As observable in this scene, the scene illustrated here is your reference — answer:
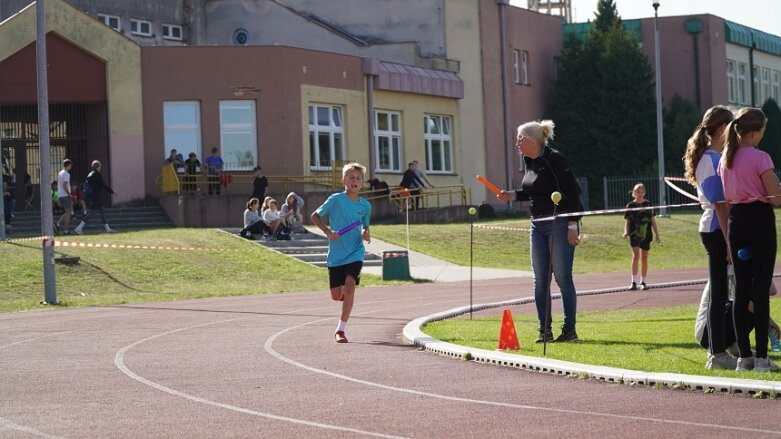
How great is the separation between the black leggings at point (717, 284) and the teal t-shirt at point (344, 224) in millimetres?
4885

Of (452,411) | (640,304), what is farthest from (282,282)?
(452,411)

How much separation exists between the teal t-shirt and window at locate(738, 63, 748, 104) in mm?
59297

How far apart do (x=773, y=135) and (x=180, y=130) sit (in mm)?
35792

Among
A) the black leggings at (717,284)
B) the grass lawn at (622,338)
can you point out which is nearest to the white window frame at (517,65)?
the grass lawn at (622,338)

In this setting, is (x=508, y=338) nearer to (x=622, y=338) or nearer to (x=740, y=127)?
(x=622, y=338)

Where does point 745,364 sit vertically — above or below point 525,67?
below

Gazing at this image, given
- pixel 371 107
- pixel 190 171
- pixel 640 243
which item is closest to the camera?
pixel 640 243

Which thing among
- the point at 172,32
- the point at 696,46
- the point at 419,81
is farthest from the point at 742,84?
the point at 172,32

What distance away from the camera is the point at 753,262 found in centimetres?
1124

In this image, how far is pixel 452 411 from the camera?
1004cm

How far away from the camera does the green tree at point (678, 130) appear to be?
63.6 metres

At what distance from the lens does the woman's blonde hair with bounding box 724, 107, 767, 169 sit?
11117mm

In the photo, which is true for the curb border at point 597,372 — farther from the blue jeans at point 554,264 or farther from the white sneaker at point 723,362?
the blue jeans at point 554,264

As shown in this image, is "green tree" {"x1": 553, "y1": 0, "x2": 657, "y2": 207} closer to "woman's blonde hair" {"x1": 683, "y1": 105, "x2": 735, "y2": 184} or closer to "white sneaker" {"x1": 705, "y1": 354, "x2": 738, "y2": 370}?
"woman's blonde hair" {"x1": 683, "y1": 105, "x2": 735, "y2": 184}
